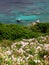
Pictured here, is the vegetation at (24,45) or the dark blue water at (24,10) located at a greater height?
the vegetation at (24,45)

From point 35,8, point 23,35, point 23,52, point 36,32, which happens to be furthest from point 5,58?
point 35,8

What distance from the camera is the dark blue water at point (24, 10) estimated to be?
13.8 meters

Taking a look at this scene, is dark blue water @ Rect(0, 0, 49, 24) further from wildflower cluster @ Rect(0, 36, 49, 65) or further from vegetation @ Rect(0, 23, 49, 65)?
wildflower cluster @ Rect(0, 36, 49, 65)

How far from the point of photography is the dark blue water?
45.4ft

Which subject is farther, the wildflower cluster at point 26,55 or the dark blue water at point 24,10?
the dark blue water at point 24,10

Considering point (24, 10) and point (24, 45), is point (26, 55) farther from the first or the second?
point (24, 10)

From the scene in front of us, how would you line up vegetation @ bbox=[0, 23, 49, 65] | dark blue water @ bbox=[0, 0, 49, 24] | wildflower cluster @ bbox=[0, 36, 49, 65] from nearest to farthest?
wildflower cluster @ bbox=[0, 36, 49, 65] < vegetation @ bbox=[0, 23, 49, 65] < dark blue water @ bbox=[0, 0, 49, 24]

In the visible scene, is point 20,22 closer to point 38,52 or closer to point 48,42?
point 48,42

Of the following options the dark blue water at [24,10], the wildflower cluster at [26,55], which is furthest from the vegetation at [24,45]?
the dark blue water at [24,10]

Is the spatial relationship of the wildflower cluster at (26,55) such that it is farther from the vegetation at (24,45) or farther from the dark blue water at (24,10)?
the dark blue water at (24,10)

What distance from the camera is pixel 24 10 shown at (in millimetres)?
14594

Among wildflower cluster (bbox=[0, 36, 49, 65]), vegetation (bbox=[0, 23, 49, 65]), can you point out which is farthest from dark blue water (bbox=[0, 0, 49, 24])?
wildflower cluster (bbox=[0, 36, 49, 65])

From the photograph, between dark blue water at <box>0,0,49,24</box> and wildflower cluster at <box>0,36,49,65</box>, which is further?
dark blue water at <box>0,0,49,24</box>

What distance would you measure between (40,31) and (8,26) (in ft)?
4.13
